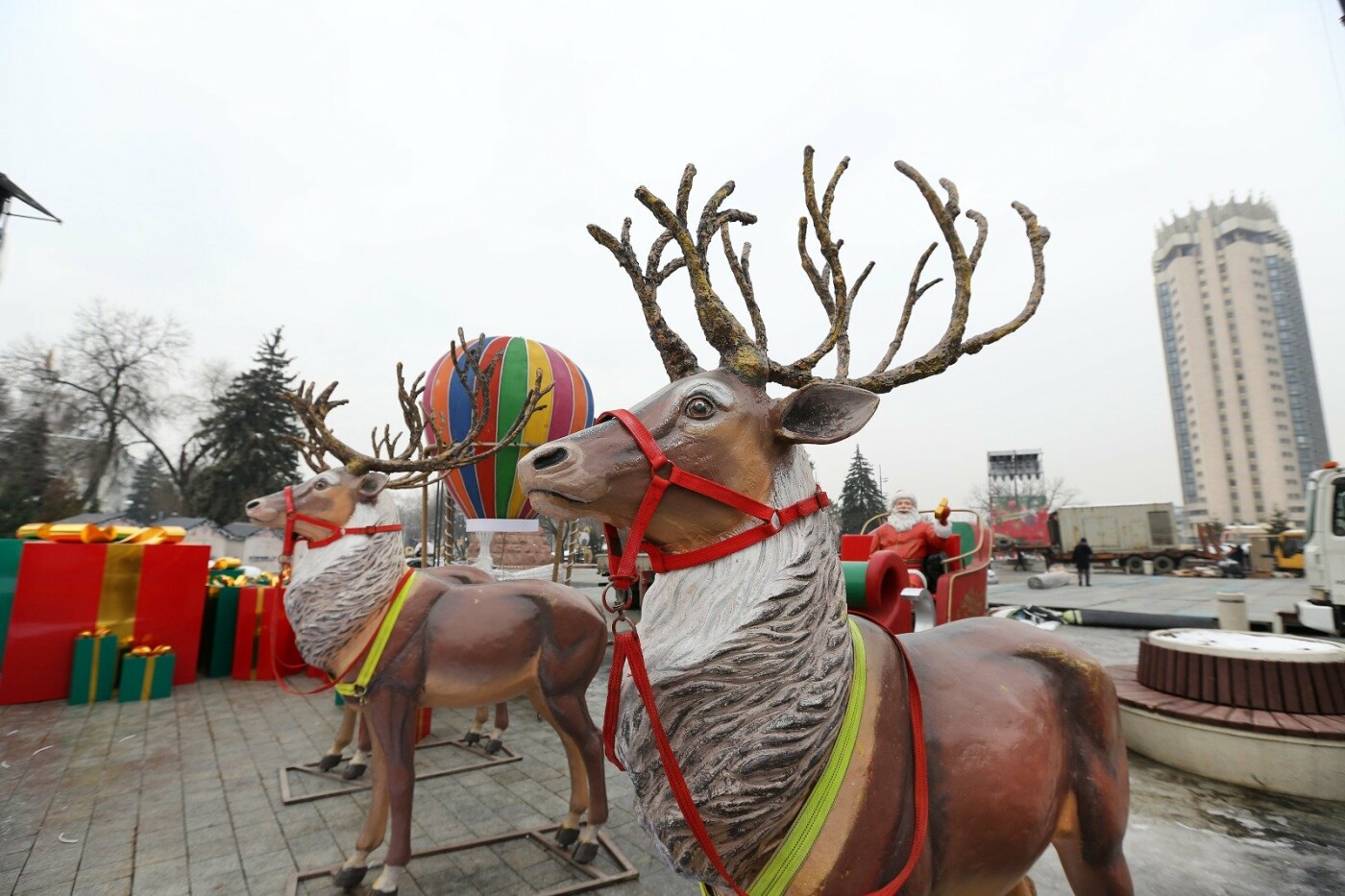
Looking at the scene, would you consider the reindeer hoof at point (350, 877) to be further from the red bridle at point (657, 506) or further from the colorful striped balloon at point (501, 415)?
the colorful striped balloon at point (501, 415)

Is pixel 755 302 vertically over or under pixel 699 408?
over

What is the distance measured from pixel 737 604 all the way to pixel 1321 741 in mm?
5170

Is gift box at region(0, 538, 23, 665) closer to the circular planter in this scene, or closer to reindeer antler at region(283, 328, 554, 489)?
reindeer antler at region(283, 328, 554, 489)

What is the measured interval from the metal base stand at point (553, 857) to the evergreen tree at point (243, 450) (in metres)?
23.9

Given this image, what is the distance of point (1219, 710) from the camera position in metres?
4.62

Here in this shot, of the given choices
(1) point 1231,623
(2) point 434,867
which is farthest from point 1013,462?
(2) point 434,867

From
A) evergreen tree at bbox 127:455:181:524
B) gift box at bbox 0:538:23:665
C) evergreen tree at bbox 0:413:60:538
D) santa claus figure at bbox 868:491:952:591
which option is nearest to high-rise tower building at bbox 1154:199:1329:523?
santa claus figure at bbox 868:491:952:591

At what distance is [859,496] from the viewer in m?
38.4

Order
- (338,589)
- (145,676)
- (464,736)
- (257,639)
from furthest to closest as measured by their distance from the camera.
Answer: (257,639) < (145,676) < (464,736) < (338,589)

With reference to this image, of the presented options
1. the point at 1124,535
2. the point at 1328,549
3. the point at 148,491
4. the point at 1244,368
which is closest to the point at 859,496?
the point at 1124,535

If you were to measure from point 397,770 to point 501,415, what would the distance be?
7652 mm

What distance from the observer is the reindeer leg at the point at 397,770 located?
10.7ft

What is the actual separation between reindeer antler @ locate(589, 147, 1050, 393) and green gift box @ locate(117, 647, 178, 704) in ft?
27.4

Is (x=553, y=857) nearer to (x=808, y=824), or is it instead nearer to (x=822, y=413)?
(x=808, y=824)
